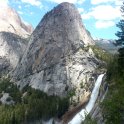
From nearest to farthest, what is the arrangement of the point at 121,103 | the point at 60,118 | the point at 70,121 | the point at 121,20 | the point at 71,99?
the point at 121,103 → the point at 121,20 → the point at 70,121 → the point at 60,118 → the point at 71,99

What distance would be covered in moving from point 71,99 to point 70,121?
27958 mm

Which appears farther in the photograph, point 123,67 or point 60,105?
point 60,105

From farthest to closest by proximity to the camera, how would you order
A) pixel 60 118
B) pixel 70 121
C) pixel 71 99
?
pixel 71 99 < pixel 60 118 < pixel 70 121

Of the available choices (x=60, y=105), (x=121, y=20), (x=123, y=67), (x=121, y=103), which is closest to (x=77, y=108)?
(x=60, y=105)

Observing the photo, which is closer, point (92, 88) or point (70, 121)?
point (70, 121)

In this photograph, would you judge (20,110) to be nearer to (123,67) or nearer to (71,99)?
(71,99)

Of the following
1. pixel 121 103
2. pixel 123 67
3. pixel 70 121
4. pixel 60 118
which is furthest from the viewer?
pixel 60 118

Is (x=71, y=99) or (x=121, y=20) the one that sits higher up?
(x=121, y=20)

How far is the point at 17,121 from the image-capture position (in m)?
175

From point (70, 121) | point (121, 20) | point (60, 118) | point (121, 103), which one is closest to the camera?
point (121, 103)

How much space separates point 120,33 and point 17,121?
88916mm

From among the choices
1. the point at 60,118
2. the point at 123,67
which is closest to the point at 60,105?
the point at 60,118

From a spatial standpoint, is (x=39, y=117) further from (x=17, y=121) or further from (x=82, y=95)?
(x=82, y=95)

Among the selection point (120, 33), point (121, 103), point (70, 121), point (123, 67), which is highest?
point (120, 33)
